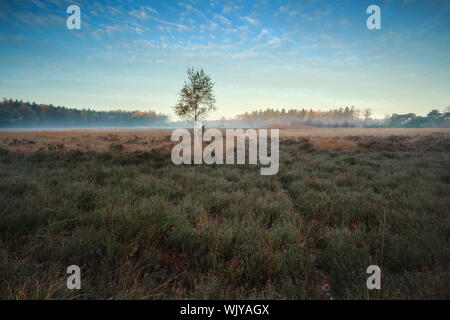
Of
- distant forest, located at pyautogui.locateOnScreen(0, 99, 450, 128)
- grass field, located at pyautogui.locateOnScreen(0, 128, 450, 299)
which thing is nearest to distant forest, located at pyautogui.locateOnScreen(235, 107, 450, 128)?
distant forest, located at pyautogui.locateOnScreen(0, 99, 450, 128)

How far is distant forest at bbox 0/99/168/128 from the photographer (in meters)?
84.8

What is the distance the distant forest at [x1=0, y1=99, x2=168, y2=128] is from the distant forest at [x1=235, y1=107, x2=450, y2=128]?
87065mm

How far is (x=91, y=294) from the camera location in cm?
199

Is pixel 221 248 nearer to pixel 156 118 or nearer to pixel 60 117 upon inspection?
pixel 60 117

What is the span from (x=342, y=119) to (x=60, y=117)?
175594 mm

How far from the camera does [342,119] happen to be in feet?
437

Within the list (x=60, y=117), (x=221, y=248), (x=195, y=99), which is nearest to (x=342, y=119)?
(x=195, y=99)

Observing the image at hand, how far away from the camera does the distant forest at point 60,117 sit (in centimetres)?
8475

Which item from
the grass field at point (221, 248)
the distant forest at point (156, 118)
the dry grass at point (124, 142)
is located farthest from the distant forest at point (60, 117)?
the grass field at point (221, 248)

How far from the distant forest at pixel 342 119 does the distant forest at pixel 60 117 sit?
87065 millimetres
